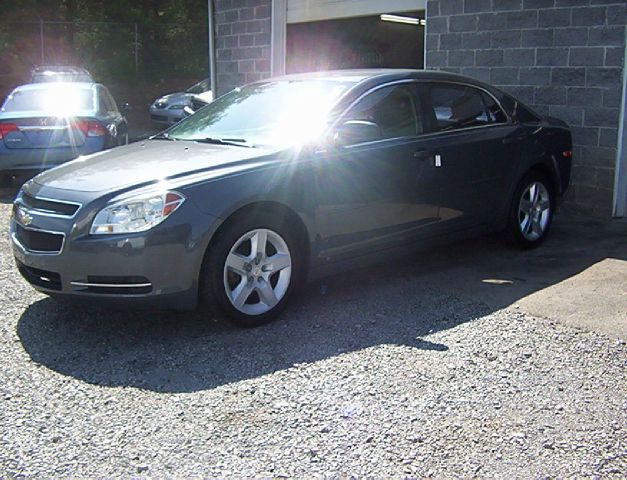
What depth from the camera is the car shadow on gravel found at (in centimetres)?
435

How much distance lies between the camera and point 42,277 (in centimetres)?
475

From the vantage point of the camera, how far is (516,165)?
6727 mm

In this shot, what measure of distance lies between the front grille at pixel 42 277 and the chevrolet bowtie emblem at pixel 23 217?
0.28m

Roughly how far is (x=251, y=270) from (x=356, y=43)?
11405 millimetres

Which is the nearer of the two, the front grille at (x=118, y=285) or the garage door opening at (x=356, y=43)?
the front grille at (x=118, y=285)

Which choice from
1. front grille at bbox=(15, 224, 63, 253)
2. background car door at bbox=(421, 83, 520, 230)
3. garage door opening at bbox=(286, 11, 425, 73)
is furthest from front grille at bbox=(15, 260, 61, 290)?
garage door opening at bbox=(286, 11, 425, 73)

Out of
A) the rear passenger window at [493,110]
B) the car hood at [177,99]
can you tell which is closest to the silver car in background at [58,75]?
the car hood at [177,99]

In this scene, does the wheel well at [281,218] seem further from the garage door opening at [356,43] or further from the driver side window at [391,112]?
the garage door opening at [356,43]

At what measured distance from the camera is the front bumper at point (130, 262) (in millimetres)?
4465

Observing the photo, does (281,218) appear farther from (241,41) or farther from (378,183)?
(241,41)

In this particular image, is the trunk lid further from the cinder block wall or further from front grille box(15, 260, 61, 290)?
front grille box(15, 260, 61, 290)

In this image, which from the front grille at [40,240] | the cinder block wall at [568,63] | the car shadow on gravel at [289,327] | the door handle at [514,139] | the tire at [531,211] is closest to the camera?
the car shadow on gravel at [289,327]

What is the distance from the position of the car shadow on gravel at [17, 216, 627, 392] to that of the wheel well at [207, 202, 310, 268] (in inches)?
19.7

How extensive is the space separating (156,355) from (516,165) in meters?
3.78
